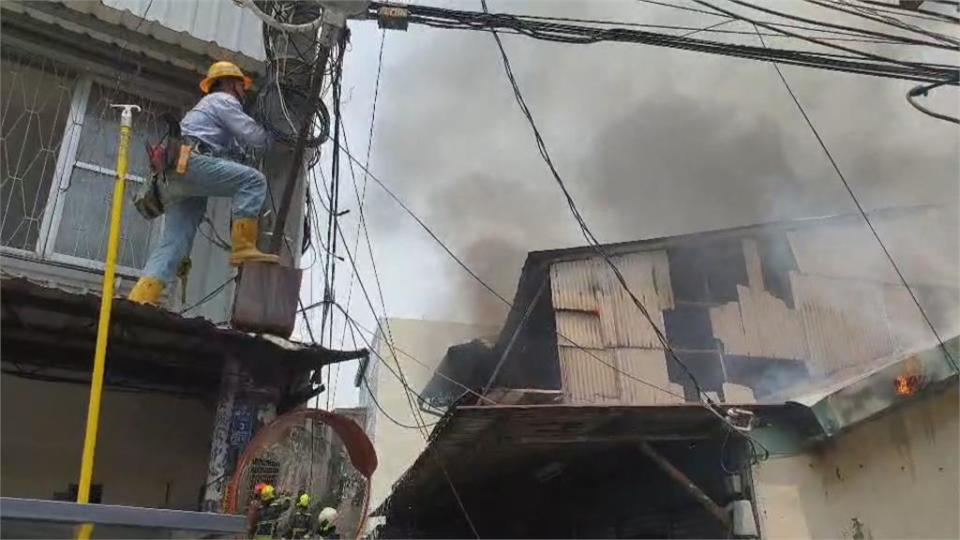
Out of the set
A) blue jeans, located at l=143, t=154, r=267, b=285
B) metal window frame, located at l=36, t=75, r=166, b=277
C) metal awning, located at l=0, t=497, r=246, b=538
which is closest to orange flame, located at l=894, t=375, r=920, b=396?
blue jeans, located at l=143, t=154, r=267, b=285

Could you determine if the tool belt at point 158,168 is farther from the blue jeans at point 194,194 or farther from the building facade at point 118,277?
the building facade at point 118,277

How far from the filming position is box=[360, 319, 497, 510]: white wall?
85.1ft

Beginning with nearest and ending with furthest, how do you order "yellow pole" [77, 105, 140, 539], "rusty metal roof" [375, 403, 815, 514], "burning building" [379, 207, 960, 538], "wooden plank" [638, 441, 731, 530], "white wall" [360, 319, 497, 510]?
"yellow pole" [77, 105, 140, 539] < "rusty metal roof" [375, 403, 815, 514] < "burning building" [379, 207, 960, 538] < "wooden plank" [638, 441, 731, 530] < "white wall" [360, 319, 497, 510]

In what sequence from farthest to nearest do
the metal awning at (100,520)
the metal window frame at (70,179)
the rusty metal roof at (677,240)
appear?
the rusty metal roof at (677,240)
the metal window frame at (70,179)
the metal awning at (100,520)

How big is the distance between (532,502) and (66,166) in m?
8.74

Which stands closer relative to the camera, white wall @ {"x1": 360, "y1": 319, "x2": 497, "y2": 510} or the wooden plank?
the wooden plank

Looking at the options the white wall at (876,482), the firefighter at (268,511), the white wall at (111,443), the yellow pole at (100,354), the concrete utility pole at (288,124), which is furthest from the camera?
the white wall at (876,482)

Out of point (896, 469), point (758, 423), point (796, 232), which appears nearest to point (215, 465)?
point (758, 423)

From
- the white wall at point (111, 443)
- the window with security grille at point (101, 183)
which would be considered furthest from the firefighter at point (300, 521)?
the window with security grille at point (101, 183)

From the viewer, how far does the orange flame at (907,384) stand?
682 centimetres

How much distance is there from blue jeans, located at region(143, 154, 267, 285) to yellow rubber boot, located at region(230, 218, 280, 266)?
51 millimetres

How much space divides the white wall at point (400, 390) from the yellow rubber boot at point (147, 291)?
61.3ft

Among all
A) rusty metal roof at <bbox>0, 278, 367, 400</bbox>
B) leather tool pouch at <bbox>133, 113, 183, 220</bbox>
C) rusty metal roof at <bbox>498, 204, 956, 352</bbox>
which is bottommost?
rusty metal roof at <bbox>0, 278, 367, 400</bbox>

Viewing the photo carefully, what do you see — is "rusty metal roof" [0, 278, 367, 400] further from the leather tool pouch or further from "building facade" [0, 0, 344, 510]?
the leather tool pouch
